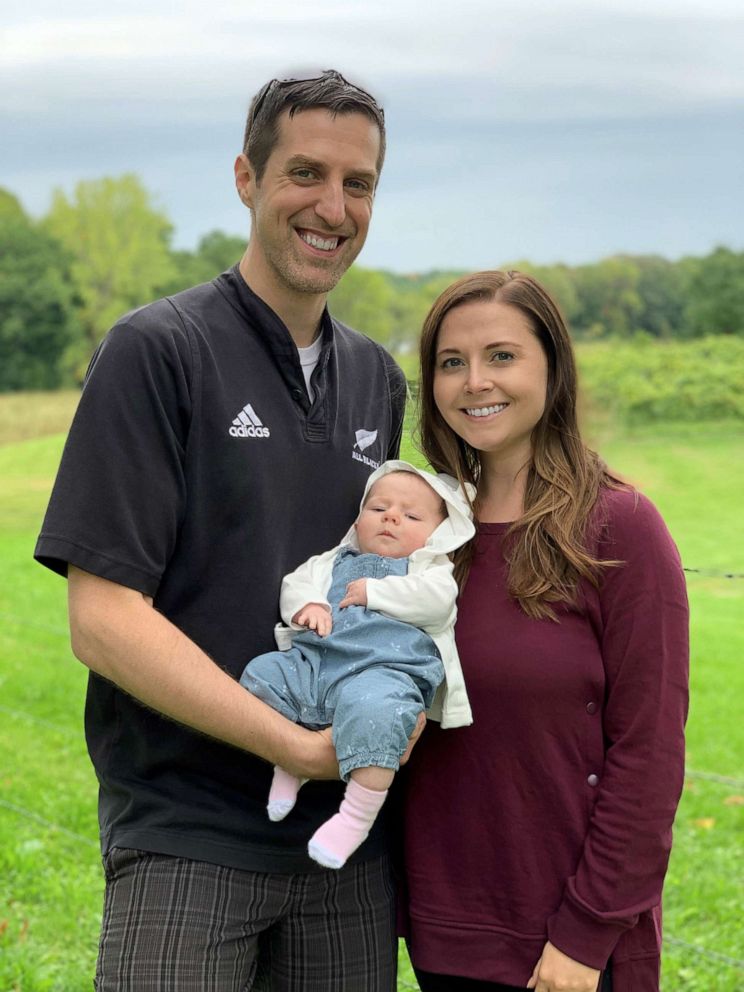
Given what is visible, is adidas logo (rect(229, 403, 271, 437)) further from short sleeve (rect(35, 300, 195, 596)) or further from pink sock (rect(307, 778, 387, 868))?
pink sock (rect(307, 778, 387, 868))

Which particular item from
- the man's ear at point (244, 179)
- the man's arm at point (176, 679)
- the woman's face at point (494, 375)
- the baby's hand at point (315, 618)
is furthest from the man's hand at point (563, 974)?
the man's ear at point (244, 179)

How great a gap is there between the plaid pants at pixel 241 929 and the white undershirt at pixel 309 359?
3.16 feet

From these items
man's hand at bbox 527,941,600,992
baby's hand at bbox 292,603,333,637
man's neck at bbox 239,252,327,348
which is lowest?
man's hand at bbox 527,941,600,992

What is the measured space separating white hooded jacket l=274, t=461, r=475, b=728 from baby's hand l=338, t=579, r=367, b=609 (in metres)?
0.02

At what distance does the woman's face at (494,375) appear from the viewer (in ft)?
7.71

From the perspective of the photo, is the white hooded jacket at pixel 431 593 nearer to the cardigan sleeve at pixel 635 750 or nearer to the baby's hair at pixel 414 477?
the baby's hair at pixel 414 477

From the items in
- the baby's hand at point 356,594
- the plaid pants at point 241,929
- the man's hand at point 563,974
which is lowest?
the plaid pants at point 241,929

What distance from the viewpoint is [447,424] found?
254 cm

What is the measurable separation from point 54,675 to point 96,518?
660 cm

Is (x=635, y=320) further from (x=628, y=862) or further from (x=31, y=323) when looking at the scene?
(x=628, y=862)

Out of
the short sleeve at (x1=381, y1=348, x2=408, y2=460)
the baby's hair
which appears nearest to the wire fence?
the baby's hair

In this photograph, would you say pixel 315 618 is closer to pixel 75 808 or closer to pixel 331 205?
pixel 331 205

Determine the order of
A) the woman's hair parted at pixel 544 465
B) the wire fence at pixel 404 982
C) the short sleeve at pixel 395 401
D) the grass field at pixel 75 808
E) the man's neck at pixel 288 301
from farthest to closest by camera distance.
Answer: the grass field at pixel 75 808 → the wire fence at pixel 404 982 → the short sleeve at pixel 395 401 → the man's neck at pixel 288 301 → the woman's hair parted at pixel 544 465

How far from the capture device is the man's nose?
243cm
